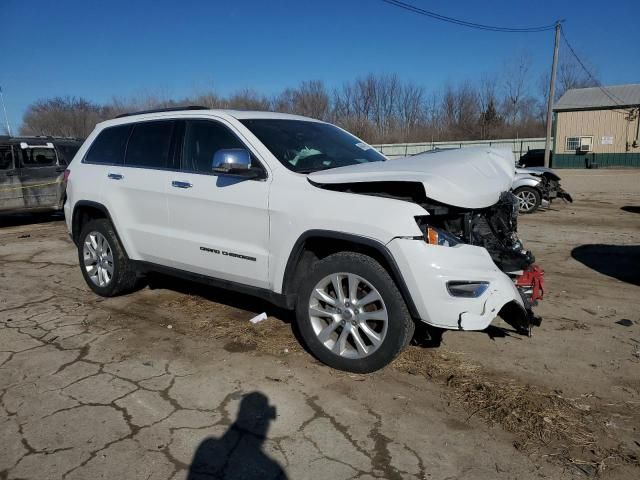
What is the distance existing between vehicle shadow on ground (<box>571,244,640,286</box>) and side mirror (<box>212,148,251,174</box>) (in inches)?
191

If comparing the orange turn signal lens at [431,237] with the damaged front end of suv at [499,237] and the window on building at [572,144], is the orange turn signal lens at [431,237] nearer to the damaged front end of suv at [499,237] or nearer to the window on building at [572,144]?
the damaged front end of suv at [499,237]

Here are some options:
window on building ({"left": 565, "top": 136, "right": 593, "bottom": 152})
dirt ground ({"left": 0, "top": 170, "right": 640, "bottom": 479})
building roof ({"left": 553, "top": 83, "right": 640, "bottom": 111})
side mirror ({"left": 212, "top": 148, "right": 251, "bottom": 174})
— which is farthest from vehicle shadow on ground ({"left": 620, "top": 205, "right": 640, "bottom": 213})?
building roof ({"left": 553, "top": 83, "right": 640, "bottom": 111})

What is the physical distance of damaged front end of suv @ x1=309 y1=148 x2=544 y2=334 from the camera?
118 inches

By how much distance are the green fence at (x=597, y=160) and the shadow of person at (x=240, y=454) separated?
1510 inches

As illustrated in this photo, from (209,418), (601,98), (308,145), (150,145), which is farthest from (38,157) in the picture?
(601,98)

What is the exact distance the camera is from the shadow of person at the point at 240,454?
2.44m

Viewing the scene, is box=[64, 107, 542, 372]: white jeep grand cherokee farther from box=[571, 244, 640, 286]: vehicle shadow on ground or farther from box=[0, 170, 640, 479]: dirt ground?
box=[571, 244, 640, 286]: vehicle shadow on ground

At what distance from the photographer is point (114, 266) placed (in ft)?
16.3

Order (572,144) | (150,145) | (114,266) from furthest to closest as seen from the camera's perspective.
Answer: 1. (572,144)
2. (114,266)
3. (150,145)

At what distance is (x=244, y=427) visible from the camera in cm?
283

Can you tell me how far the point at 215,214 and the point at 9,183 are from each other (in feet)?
30.0

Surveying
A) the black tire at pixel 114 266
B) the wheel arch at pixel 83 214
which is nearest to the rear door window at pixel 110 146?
the wheel arch at pixel 83 214

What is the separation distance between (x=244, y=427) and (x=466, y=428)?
4.33 ft

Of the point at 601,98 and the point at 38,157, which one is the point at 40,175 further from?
the point at 601,98
